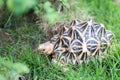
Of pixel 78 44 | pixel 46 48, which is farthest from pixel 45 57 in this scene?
pixel 78 44

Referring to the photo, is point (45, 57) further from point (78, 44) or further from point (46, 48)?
point (78, 44)

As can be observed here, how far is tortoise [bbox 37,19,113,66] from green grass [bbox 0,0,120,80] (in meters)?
0.06

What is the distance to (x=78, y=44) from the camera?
2.38 metres

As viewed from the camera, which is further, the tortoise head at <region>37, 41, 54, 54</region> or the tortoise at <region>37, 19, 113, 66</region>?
the tortoise head at <region>37, 41, 54, 54</region>

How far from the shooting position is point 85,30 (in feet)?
8.02

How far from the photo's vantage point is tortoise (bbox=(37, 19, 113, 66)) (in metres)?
2.37

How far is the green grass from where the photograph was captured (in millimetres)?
2281

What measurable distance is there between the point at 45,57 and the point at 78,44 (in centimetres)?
32

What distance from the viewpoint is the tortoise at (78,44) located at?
2.37 m

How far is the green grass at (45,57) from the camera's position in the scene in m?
2.28

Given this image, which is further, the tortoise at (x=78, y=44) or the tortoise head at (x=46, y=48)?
the tortoise head at (x=46, y=48)

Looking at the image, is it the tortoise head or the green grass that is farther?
the tortoise head

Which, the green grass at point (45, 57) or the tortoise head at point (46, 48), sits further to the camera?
the tortoise head at point (46, 48)

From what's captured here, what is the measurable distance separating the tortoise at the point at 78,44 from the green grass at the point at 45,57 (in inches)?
2.4
